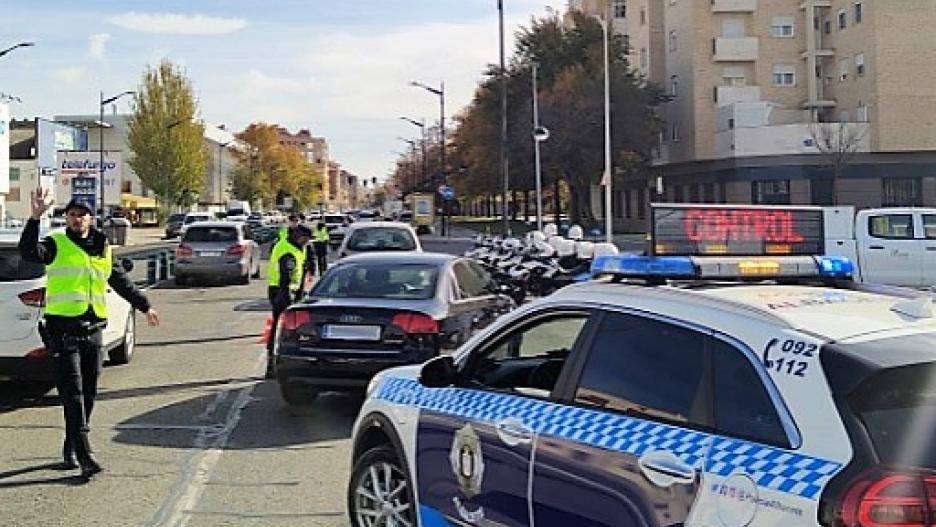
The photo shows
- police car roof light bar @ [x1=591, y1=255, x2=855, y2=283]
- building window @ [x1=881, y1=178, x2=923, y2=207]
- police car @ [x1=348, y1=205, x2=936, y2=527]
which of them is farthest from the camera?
building window @ [x1=881, y1=178, x2=923, y2=207]

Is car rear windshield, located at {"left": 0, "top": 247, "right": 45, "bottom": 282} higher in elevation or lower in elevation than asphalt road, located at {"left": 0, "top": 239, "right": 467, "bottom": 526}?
higher

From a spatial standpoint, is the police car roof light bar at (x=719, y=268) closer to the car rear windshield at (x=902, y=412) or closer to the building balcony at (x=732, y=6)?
the car rear windshield at (x=902, y=412)

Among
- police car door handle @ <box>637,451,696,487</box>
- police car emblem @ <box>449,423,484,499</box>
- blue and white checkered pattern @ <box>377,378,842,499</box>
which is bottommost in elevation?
police car emblem @ <box>449,423,484,499</box>

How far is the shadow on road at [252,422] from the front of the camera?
890cm

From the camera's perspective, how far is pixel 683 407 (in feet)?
12.9

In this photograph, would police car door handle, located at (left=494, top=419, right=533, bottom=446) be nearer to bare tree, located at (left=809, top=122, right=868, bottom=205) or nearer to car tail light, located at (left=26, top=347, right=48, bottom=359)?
car tail light, located at (left=26, top=347, right=48, bottom=359)

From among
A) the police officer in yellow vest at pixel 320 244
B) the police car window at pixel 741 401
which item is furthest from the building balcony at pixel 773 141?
the police car window at pixel 741 401

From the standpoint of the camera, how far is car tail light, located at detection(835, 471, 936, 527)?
3178 millimetres

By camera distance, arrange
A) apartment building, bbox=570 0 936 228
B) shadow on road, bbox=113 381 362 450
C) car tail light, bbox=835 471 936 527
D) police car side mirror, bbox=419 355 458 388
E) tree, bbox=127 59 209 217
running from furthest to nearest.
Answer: tree, bbox=127 59 209 217
apartment building, bbox=570 0 936 228
shadow on road, bbox=113 381 362 450
police car side mirror, bbox=419 355 458 388
car tail light, bbox=835 471 936 527

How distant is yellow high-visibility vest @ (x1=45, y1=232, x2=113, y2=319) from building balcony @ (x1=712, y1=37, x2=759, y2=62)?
58.7 meters

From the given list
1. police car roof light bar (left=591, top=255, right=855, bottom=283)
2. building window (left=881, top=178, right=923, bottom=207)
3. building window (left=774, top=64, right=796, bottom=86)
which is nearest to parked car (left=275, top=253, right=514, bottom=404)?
police car roof light bar (left=591, top=255, right=855, bottom=283)

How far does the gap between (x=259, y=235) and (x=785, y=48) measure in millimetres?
33247

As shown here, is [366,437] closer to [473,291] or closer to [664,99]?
[473,291]

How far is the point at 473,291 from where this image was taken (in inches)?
437
